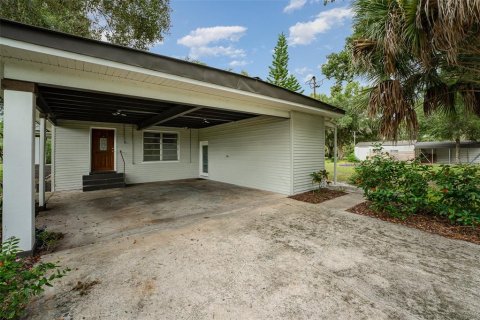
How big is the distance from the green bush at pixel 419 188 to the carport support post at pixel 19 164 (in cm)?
615

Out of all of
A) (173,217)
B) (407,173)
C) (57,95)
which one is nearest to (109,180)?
(57,95)

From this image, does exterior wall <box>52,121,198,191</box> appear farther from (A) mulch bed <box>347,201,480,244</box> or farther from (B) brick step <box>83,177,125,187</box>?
(A) mulch bed <box>347,201,480,244</box>

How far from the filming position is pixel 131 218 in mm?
4418

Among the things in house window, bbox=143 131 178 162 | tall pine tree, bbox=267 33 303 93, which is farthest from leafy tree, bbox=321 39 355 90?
tall pine tree, bbox=267 33 303 93

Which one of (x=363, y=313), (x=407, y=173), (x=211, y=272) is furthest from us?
(x=407, y=173)

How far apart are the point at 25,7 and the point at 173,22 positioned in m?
4.82

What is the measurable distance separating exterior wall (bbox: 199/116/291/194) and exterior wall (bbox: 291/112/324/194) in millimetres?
264

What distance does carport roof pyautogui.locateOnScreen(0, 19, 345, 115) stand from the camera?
97.8 inches

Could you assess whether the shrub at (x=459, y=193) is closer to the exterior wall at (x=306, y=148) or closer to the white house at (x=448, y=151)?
the exterior wall at (x=306, y=148)

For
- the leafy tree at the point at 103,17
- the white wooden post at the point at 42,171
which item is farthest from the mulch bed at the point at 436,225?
the leafy tree at the point at 103,17

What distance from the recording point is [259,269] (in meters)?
2.47

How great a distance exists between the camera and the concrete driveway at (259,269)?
1845mm

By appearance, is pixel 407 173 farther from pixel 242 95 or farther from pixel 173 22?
pixel 173 22

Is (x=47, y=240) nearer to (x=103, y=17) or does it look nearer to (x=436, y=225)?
(x=436, y=225)
